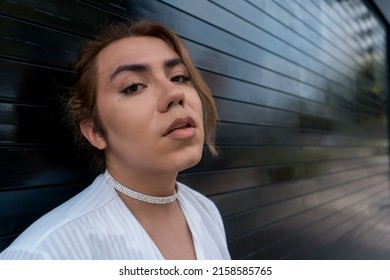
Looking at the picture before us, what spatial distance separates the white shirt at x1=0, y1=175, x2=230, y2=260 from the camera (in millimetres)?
924

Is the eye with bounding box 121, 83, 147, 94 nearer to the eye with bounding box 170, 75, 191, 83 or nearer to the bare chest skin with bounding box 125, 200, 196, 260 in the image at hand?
the eye with bounding box 170, 75, 191, 83

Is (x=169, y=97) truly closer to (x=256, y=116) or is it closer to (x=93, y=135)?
(x=93, y=135)

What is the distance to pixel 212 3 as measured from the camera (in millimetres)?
1986

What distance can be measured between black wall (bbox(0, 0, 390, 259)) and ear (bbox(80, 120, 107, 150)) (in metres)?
0.13

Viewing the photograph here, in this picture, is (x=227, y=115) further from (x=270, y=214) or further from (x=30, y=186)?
(x=30, y=186)

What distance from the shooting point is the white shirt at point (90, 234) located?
3.03 feet

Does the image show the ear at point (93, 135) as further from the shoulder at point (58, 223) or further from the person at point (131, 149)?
the shoulder at point (58, 223)

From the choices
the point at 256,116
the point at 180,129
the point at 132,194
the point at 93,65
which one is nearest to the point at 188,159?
the point at 180,129

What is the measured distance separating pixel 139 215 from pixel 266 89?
60.8 inches

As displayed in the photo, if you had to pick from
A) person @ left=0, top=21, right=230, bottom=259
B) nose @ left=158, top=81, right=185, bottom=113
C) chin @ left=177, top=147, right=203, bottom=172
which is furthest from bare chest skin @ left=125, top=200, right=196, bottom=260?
nose @ left=158, top=81, right=185, bottom=113

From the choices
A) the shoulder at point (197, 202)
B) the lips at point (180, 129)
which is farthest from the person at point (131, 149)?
the shoulder at point (197, 202)

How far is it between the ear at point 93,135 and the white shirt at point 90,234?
11 centimetres

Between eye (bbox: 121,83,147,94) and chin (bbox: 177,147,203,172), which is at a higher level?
eye (bbox: 121,83,147,94)
